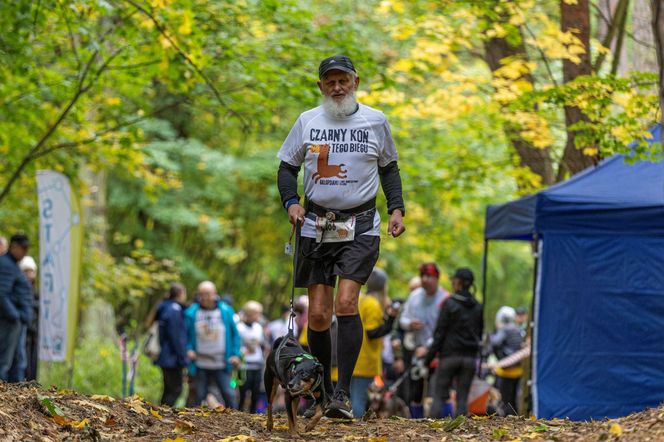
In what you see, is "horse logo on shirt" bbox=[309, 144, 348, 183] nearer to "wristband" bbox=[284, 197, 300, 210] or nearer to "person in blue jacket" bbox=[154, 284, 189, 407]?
"wristband" bbox=[284, 197, 300, 210]

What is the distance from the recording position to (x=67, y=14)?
39.2 ft

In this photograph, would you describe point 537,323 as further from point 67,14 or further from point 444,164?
point 444,164

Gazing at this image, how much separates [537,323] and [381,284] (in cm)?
213

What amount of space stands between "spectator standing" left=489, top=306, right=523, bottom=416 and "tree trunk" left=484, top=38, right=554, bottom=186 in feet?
8.86

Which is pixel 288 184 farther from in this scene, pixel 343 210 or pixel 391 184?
pixel 391 184

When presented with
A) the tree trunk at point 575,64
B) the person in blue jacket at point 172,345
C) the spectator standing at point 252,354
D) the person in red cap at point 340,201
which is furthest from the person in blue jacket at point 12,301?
the tree trunk at point 575,64

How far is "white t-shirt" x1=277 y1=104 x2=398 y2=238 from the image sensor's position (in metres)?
7.02

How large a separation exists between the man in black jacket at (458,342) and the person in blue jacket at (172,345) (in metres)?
3.46

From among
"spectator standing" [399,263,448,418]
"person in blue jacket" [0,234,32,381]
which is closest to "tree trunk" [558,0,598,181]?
"spectator standing" [399,263,448,418]

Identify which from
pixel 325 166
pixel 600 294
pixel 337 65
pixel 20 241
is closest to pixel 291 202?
pixel 325 166

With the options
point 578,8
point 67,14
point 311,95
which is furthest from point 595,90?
point 67,14

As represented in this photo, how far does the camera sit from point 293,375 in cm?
600

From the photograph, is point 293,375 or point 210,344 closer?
point 293,375

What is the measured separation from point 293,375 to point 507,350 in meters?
11.0
